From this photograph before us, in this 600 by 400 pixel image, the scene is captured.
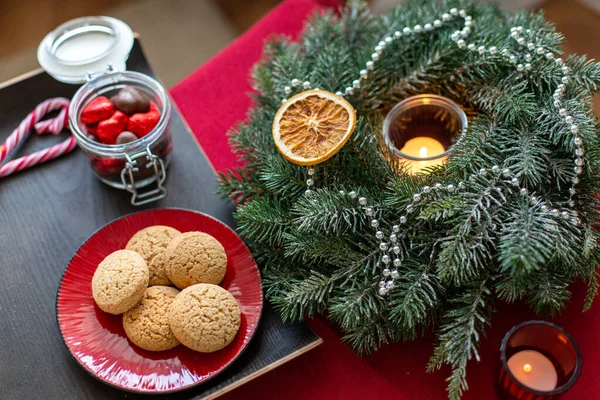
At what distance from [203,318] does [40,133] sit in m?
0.52

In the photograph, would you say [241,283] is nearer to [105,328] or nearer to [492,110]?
[105,328]

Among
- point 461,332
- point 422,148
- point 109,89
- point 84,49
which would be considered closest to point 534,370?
point 461,332

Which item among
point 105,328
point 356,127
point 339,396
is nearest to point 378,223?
point 356,127

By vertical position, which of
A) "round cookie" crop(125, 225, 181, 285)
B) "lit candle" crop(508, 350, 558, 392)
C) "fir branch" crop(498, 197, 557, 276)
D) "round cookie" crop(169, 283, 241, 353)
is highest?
"fir branch" crop(498, 197, 557, 276)

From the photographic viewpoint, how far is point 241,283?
955 mm

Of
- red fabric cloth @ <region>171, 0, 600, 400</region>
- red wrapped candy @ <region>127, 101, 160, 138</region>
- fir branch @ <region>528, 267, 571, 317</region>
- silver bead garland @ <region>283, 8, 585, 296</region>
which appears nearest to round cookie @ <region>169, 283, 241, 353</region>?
red fabric cloth @ <region>171, 0, 600, 400</region>

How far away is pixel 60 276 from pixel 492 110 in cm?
74

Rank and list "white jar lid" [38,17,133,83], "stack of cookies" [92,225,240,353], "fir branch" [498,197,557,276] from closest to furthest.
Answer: "fir branch" [498,197,557,276] → "stack of cookies" [92,225,240,353] → "white jar lid" [38,17,133,83]

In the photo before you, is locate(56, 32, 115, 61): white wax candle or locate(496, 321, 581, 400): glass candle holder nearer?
locate(496, 321, 581, 400): glass candle holder

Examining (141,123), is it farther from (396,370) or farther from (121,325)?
(396,370)

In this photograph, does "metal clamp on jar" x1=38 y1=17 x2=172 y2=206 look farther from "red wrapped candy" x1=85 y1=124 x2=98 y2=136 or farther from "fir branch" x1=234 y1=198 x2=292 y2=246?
"fir branch" x1=234 y1=198 x2=292 y2=246

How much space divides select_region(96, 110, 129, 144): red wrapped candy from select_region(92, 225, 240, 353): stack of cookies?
21 cm

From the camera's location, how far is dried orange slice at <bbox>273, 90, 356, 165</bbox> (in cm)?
90

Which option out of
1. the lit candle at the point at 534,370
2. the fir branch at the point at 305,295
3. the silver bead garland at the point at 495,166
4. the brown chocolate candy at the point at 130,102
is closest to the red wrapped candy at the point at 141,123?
the brown chocolate candy at the point at 130,102
